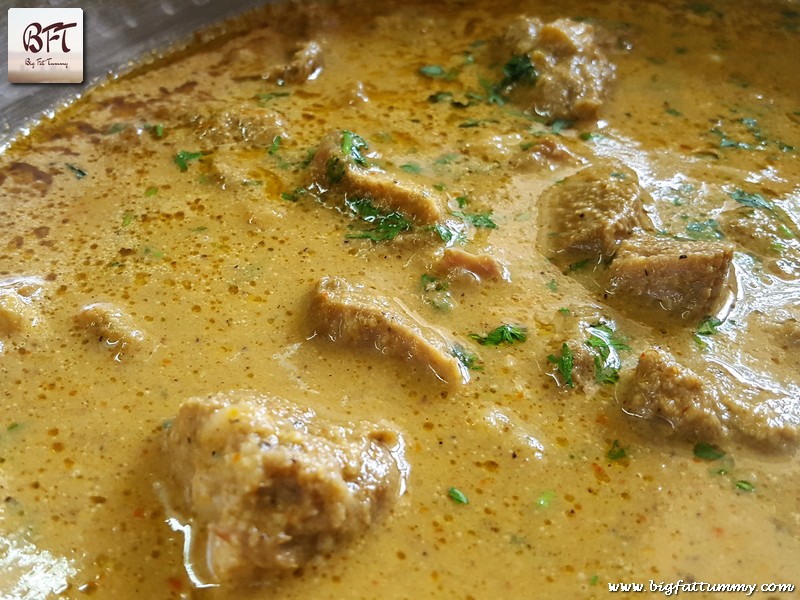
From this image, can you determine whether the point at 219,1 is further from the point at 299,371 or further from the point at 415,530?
the point at 415,530

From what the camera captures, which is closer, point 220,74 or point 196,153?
point 196,153

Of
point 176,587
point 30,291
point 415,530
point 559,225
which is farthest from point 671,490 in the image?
point 30,291

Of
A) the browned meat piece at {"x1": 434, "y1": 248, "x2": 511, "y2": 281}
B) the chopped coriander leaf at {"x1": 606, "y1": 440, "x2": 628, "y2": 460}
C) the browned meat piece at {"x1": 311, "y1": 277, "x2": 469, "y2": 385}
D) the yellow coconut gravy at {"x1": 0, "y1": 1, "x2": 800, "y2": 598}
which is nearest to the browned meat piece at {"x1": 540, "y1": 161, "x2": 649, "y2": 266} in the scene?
the yellow coconut gravy at {"x1": 0, "y1": 1, "x2": 800, "y2": 598}

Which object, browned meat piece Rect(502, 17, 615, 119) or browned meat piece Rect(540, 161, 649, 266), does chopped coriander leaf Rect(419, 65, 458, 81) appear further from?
browned meat piece Rect(540, 161, 649, 266)

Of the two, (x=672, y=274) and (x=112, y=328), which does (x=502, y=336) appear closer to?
(x=672, y=274)

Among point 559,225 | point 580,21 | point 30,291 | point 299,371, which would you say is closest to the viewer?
point 299,371

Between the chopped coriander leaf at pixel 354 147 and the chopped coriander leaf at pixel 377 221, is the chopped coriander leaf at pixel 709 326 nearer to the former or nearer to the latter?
the chopped coriander leaf at pixel 377 221
